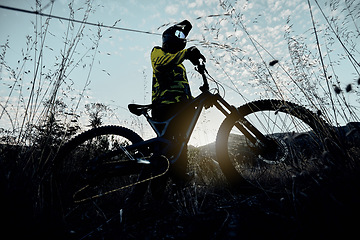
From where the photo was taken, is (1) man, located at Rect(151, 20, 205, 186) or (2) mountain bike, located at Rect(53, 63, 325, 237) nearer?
(2) mountain bike, located at Rect(53, 63, 325, 237)

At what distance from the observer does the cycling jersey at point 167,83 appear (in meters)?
2.24

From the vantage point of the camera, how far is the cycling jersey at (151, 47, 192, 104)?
2242 millimetres

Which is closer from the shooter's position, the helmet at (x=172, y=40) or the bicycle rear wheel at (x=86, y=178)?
the bicycle rear wheel at (x=86, y=178)

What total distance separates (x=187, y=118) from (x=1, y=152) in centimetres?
196

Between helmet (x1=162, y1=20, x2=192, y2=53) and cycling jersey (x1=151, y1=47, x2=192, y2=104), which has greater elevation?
helmet (x1=162, y1=20, x2=192, y2=53)

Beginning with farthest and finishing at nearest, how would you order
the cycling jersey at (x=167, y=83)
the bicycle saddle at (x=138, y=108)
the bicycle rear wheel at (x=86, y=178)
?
1. the cycling jersey at (x=167, y=83)
2. the bicycle saddle at (x=138, y=108)
3. the bicycle rear wheel at (x=86, y=178)

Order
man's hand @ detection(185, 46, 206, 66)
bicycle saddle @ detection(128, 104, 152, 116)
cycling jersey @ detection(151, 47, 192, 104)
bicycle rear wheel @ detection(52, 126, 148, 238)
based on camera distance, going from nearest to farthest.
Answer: bicycle rear wheel @ detection(52, 126, 148, 238)
man's hand @ detection(185, 46, 206, 66)
bicycle saddle @ detection(128, 104, 152, 116)
cycling jersey @ detection(151, 47, 192, 104)

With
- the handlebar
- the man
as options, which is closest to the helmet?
the man

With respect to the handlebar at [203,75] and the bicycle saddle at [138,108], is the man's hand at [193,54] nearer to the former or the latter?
the handlebar at [203,75]

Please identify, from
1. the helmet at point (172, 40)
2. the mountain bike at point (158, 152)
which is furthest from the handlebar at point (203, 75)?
the helmet at point (172, 40)

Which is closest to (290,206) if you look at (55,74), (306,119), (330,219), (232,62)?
(330,219)

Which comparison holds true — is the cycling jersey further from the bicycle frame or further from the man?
the bicycle frame

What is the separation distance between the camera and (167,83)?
93.5 inches

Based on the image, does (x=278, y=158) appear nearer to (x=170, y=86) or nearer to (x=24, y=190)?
(x=170, y=86)
